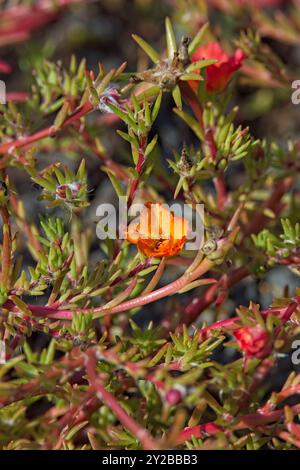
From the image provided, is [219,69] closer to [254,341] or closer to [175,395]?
[254,341]

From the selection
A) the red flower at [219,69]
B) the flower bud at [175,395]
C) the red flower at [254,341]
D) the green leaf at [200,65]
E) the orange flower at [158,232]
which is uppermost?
the red flower at [219,69]

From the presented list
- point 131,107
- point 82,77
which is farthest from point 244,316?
point 82,77

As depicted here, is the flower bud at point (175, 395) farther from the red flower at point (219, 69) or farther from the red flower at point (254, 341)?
the red flower at point (219, 69)

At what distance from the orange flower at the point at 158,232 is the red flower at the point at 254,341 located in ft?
0.44

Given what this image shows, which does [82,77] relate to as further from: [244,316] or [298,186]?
[298,186]

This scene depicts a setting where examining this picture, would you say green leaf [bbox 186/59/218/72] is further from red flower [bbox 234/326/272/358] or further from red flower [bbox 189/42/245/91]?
red flower [bbox 234/326/272/358]

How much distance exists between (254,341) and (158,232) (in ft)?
0.60

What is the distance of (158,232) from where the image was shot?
86 cm

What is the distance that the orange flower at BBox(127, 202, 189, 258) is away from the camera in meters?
0.85

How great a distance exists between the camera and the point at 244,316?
0.83 metres

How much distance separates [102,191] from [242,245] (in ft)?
2.02

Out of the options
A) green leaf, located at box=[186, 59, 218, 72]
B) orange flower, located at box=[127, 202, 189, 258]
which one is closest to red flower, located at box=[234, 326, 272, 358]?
orange flower, located at box=[127, 202, 189, 258]

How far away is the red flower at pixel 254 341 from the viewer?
0.80 meters

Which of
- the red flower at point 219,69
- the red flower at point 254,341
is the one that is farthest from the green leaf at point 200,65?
the red flower at point 254,341
